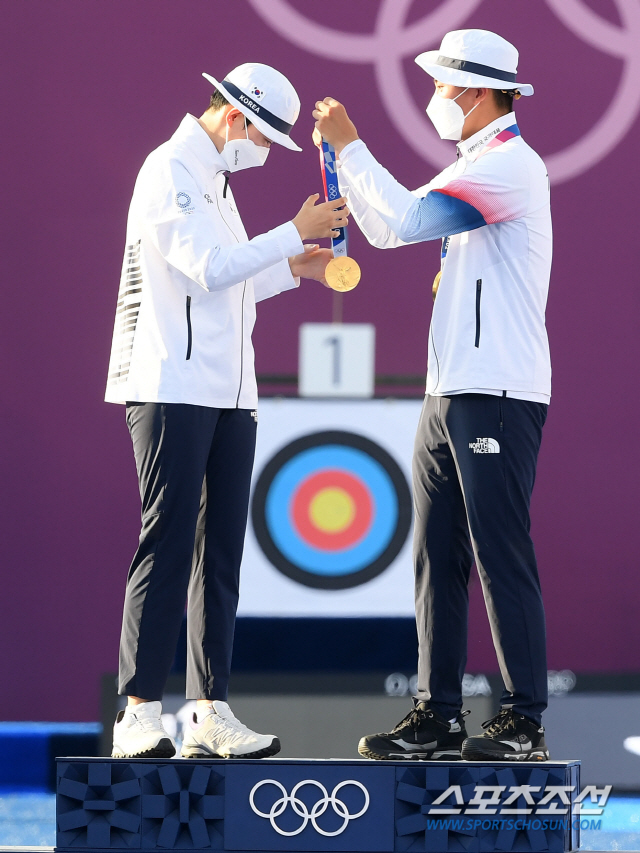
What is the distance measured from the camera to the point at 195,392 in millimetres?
2203

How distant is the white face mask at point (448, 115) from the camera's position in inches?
92.6

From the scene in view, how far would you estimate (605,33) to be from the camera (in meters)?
4.05

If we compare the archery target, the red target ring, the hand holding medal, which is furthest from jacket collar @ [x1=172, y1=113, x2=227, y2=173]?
the red target ring

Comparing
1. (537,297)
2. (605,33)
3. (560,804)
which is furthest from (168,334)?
(605,33)

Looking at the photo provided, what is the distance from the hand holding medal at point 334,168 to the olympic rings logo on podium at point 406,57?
1707mm

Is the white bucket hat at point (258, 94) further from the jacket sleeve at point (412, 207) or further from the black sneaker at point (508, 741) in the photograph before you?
the black sneaker at point (508, 741)

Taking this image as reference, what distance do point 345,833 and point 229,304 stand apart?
1.07 metres

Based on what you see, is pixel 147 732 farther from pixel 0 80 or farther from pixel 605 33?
pixel 605 33

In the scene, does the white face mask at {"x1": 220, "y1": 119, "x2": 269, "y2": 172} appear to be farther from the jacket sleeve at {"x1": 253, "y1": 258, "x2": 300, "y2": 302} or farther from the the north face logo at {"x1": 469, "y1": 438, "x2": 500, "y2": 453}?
the the north face logo at {"x1": 469, "y1": 438, "x2": 500, "y2": 453}

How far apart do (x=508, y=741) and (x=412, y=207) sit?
1062 millimetres

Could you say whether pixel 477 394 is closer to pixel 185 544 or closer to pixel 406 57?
pixel 185 544

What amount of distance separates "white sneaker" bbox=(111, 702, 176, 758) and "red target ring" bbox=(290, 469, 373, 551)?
5.58 ft

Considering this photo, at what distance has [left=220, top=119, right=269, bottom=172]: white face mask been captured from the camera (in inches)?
91.2

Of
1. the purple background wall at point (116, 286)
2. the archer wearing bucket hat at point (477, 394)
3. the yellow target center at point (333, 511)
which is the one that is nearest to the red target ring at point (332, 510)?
the yellow target center at point (333, 511)
